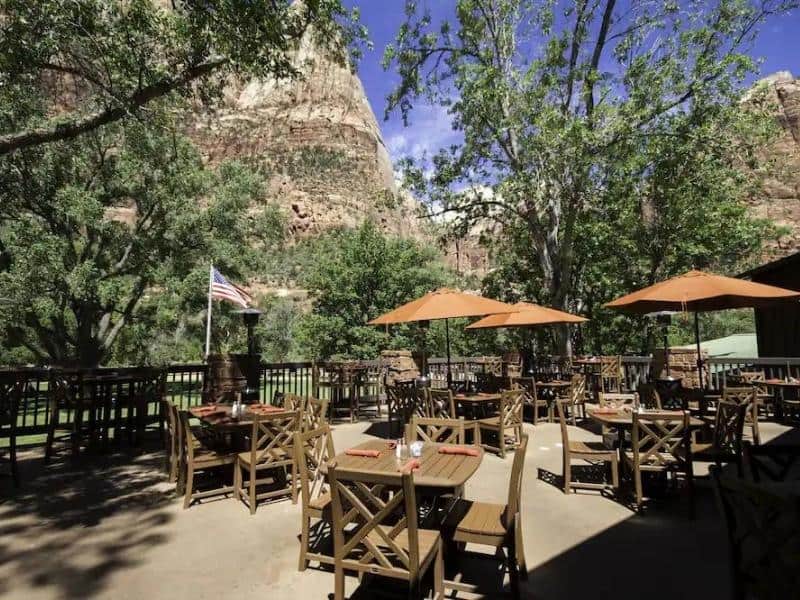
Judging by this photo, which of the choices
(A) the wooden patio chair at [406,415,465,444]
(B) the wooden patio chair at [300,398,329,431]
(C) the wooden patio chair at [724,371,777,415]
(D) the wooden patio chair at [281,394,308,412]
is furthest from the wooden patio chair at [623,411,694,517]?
(C) the wooden patio chair at [724,371,777,415]

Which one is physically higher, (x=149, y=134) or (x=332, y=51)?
(x=149, y=134)

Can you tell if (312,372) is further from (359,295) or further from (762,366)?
(359,295)

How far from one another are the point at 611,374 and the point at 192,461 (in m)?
8.97

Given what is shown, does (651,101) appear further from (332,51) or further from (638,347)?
(638,347)

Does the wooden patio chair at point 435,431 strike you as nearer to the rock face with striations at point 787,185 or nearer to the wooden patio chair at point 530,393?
the wooden patio chair at point 530,393

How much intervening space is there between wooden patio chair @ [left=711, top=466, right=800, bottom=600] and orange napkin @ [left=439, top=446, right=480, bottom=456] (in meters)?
1.55

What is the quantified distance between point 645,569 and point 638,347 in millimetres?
17611

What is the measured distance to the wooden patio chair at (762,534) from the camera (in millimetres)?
1542

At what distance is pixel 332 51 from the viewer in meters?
8.54

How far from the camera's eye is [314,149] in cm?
6694

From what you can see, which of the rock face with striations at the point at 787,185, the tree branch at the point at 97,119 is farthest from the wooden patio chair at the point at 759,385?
the rock face with striations at the point at 787,185

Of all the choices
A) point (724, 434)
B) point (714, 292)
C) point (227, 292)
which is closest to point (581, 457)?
point (724, 434)

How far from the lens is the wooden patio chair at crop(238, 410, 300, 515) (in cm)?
407

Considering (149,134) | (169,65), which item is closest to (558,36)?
(169,65)
